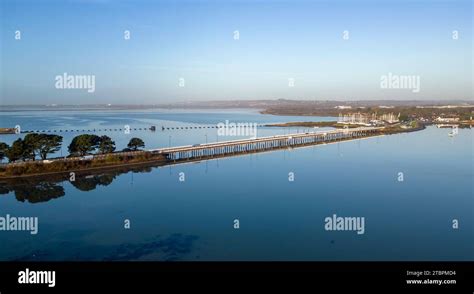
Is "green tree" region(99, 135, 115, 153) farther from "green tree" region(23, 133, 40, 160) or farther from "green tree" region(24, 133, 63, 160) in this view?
"green tree" region(23, 133, 40, 160)

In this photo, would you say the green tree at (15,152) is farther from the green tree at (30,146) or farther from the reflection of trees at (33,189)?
the reflection of trees at (33,189)

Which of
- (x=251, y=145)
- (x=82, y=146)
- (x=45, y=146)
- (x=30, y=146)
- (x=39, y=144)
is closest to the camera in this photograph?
(x=30, y=146)

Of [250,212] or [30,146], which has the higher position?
[30,146]

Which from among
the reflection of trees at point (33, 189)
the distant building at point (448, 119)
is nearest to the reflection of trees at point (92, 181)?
the reflection of trees at point (33, 189)

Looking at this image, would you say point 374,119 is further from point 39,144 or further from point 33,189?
point 33,189

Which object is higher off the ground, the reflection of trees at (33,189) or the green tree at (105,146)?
the green tree at (105,146)

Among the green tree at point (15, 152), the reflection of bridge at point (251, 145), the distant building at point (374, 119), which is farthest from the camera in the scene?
the distant building at point (374, 119)

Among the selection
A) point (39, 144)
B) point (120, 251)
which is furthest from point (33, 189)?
point (120, 251)
